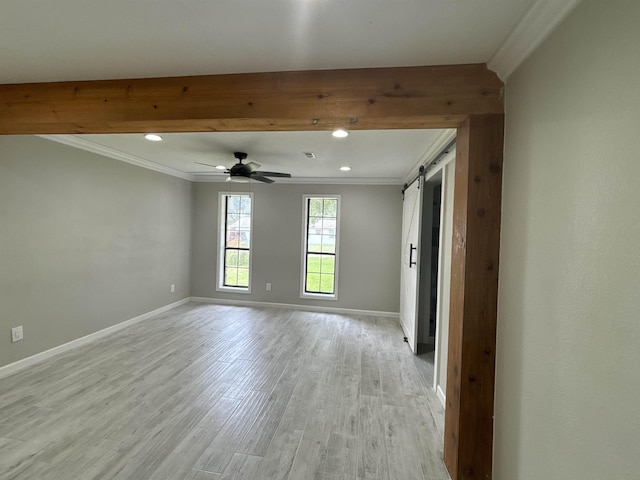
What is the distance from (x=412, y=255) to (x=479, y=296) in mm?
2376

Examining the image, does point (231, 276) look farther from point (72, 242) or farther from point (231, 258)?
point (72, 242)

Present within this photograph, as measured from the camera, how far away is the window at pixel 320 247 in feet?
17.9

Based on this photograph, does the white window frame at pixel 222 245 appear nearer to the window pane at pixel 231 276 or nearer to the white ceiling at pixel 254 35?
the window pane at pixel 231 276

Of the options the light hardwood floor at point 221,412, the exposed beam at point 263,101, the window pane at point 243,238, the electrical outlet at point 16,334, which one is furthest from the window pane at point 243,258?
the exposed beam at point 263,101

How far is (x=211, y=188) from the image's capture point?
5.75 metres

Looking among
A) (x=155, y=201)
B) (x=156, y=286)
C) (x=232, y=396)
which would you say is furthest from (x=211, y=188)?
(x=232, y=396)

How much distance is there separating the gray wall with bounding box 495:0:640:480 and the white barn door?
219 centimetres

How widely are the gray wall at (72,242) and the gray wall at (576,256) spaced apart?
417 cm

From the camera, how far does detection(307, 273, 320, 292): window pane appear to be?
5.56 metres

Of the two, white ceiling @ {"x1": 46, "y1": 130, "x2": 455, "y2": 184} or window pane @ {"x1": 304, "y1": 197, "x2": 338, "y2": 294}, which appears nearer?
white ceiling @ {"x1": 46, "y1": 130, "x2": 455, "y2": 184}

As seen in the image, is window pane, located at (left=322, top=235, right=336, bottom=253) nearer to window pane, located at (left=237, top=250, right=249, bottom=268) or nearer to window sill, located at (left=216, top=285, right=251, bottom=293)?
window pane, located at (left=237, top=250, right=249, bottom=268)

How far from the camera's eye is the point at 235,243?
5824 mm

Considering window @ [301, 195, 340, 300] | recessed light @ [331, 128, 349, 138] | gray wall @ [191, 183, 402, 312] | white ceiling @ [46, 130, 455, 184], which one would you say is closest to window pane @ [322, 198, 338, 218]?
window @ [301, 195, 340, 300]

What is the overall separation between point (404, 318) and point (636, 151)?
13.2 ft
